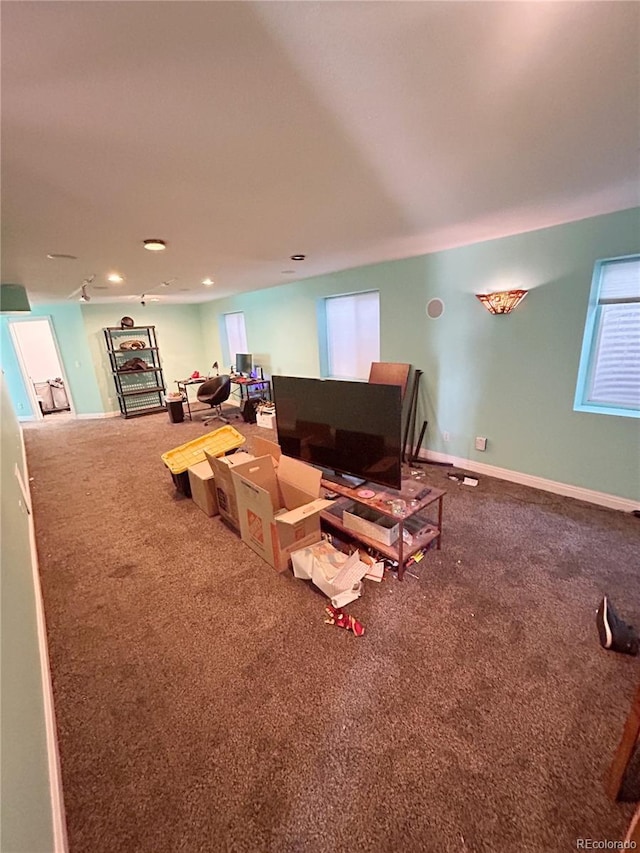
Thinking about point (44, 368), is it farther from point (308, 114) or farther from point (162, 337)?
point (308, 114)

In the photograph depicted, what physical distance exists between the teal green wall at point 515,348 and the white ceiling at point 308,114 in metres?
0.43

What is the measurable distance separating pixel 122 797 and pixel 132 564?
1452 millimetres

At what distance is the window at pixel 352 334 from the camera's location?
14.3 feet

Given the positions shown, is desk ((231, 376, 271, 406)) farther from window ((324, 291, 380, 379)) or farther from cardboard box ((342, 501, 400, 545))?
cardboard box ((342, 501, 400, 545))

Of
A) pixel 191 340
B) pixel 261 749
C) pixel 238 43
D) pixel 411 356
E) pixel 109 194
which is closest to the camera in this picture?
pixel 238 43

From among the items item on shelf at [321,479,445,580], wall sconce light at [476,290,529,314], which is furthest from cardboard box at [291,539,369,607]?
wall sconce light at [476,290,529,314]

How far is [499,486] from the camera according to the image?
10.6 ft

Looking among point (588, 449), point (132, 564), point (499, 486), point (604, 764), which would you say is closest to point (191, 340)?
point (132, 564)

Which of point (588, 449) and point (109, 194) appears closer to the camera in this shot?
point (109, 194)

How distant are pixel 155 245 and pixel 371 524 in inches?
108

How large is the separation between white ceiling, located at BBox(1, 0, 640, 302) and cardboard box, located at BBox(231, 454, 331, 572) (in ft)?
5.77

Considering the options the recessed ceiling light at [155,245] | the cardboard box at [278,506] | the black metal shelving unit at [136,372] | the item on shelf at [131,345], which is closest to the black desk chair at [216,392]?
the black metal shelving unit at [136,372]

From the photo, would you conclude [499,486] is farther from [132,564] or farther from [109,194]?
[109,194]

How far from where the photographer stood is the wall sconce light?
112 inches
